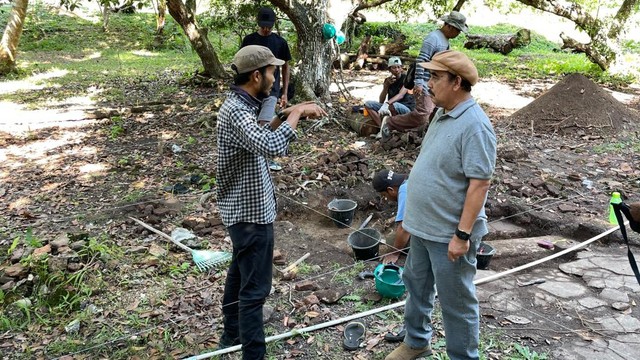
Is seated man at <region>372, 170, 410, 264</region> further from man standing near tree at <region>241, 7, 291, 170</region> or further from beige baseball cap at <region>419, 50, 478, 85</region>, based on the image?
man standing near tree at <region>241, 7, 291, 170</region>

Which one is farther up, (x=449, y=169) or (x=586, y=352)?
(x=449, y=169)

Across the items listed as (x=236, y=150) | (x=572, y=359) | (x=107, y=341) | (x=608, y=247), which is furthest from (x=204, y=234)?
(x=608, y=247)

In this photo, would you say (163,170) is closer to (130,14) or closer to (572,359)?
(572,359)

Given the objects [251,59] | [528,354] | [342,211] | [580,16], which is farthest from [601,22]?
[251,59]

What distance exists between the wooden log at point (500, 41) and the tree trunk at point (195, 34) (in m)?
10.5

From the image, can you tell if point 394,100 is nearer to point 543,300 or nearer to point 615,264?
point 615,264

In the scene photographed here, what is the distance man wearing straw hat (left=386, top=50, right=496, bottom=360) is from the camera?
8.14ft

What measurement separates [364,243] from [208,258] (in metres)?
1.51

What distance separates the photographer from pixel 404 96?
7.46 meters

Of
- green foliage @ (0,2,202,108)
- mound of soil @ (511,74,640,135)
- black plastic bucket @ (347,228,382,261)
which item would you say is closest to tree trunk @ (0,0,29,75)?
green foliage @ (0,2,202,108)

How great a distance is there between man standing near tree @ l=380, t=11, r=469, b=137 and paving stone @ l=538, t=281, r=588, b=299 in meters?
3.06

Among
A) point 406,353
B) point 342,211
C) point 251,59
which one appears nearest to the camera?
point 251,59

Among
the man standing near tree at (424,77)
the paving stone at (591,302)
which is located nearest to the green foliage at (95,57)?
the man standing near tree at (424,77)

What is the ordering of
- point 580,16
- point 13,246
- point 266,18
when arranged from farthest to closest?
point 580,16 < point 266,18 < point 13,246
